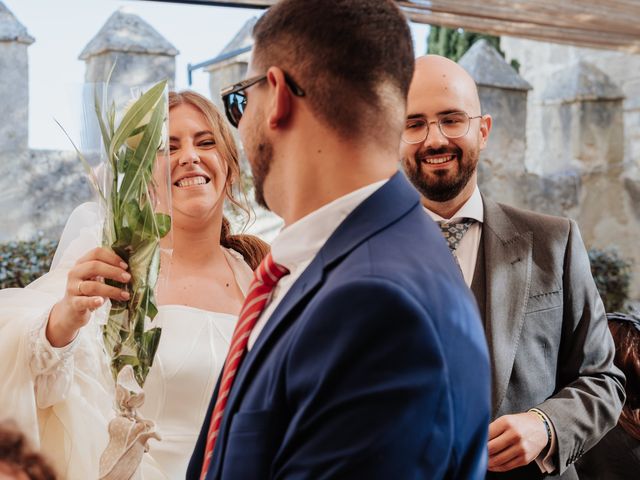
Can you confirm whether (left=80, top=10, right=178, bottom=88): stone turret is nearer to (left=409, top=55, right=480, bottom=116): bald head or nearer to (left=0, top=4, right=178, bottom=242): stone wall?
(left=0, top=4, right=178, bottom=242): stone wall

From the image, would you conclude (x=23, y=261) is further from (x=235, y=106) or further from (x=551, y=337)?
(x=235, y=106)

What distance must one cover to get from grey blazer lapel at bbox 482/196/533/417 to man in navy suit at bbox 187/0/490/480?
0.97 m

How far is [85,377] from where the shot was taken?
2613 mm

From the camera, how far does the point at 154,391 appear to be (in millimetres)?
2625

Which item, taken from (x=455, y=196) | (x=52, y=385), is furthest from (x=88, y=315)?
(x=455, y=196)

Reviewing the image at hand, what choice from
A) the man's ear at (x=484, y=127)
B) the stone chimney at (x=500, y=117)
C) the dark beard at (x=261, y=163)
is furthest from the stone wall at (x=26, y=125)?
the dark beard at (x=261, y=163)

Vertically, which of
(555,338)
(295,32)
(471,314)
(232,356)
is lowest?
(555,338)

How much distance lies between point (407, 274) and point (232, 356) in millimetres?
384

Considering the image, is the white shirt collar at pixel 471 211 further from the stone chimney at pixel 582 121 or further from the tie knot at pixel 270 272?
the stone chimney at pixel 582 121

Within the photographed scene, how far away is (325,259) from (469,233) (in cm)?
127

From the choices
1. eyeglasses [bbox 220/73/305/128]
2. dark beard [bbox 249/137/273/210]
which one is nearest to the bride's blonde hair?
eyeglasses [bbox 220/73/305/128]

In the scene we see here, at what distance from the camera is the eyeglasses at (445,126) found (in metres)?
2.52

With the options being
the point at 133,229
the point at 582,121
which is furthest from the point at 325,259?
the point at 582,121

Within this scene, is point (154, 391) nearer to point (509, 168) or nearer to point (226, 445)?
point (226, 445)
